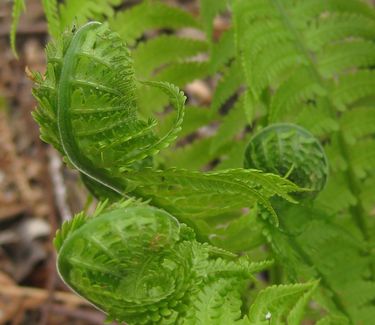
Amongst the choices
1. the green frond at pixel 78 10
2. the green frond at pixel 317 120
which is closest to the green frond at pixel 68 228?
the green frond at pixel 78 10

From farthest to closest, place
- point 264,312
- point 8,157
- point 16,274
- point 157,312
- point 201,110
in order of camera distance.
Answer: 1. point 8,157
2. point 16,274
3. point 201,110
4. point 264,312
5. point 157,312

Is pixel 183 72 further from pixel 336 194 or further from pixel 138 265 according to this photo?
pixel 138 265

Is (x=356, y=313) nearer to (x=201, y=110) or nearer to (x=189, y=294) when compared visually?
(x=201, y=110)

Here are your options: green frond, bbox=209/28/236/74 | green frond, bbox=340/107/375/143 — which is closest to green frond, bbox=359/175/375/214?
green frond, bbox=340/107/375/143

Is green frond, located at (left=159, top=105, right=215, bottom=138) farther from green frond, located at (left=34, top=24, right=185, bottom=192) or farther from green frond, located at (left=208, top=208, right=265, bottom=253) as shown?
green frond, located at (left=34, top=24, right=185, bottom=192)

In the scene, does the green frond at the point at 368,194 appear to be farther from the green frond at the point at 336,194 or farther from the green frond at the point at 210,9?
the green frond at the point at 210,9

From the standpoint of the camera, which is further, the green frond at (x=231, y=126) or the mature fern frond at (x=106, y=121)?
the green frond at (x=231, y=126)

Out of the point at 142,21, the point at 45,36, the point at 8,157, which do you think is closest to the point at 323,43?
the point at 142,21
